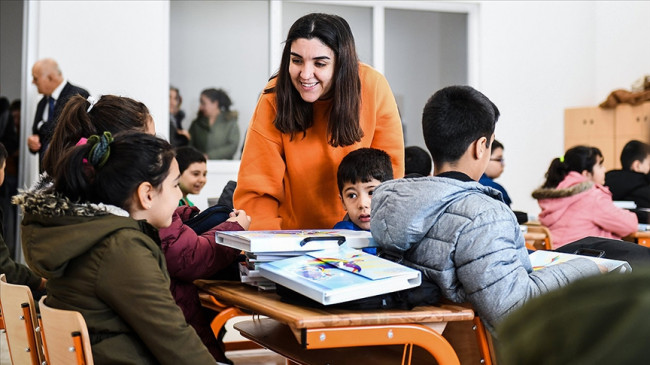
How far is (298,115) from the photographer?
222 cm

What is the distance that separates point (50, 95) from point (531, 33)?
467 cm

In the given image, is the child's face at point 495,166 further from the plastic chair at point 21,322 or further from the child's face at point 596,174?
the plastic chair at point 21,322

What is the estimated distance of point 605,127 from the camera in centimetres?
738

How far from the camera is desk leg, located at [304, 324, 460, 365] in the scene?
1.43m

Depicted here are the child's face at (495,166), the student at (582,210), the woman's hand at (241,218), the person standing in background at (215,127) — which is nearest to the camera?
the woman's hand at (241,218)

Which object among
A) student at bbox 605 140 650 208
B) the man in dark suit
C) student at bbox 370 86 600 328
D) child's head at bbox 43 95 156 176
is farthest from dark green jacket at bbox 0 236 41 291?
student at bbox 605 140 650 208

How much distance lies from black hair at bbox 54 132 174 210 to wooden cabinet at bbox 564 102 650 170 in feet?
19.6

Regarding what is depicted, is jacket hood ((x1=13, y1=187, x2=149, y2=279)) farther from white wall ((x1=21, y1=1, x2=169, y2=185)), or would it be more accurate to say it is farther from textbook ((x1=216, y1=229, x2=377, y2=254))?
white wall ((x1=21, y1=1, x2=169, y2=185))

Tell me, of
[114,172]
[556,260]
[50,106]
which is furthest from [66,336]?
[50,106]

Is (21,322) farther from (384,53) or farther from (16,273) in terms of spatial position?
(384,53)

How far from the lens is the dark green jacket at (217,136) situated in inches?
270

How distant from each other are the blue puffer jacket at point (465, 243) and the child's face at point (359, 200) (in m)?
0.60

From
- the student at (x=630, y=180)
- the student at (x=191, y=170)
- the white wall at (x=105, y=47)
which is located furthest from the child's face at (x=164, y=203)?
the white wall at (x=105, y=47)

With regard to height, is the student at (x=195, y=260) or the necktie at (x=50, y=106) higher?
the necktie at (x=50, y=106)
